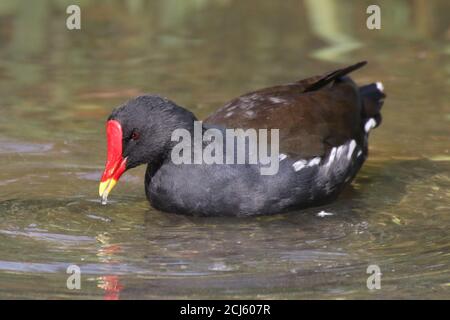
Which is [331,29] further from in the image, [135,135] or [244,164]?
[135,135]

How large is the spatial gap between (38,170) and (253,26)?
3937 millimetres

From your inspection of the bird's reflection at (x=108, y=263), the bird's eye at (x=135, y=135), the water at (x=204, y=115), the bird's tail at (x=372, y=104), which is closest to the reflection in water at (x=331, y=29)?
the water at (x=204, y=115)

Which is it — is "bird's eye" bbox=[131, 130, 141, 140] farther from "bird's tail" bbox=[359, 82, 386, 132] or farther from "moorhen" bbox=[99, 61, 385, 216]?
"bird's tail" bbox=[359, 82, 386, 132]

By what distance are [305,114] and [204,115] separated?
167cm

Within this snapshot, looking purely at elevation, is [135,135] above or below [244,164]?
above

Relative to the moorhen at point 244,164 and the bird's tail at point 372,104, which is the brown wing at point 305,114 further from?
the bird's tail at point 372,104

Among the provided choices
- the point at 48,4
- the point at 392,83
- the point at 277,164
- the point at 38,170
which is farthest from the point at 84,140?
the point at 48,4

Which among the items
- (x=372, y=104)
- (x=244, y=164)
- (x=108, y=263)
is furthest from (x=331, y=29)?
(x=108, y=263)

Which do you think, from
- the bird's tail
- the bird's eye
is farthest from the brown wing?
the bird's eye

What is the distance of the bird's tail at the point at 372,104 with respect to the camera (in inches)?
289

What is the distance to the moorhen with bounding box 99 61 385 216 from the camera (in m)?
6.24

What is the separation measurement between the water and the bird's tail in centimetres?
32

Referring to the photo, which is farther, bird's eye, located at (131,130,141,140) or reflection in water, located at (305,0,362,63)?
reflection in water, located at (305,0,362,63)

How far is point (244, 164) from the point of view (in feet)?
20.6
